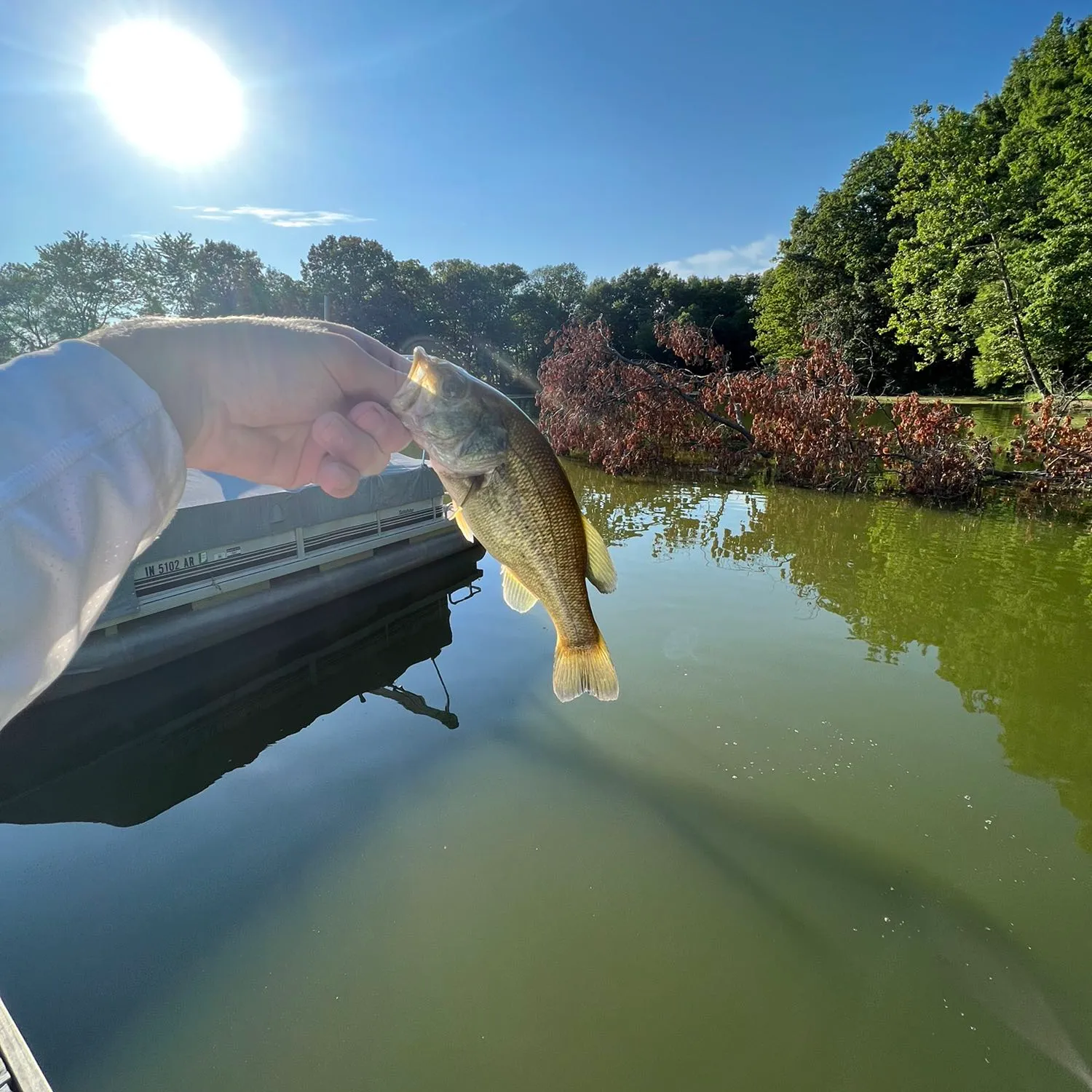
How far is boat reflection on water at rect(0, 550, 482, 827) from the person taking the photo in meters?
5.47

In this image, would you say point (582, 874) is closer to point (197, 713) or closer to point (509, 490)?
point (509, 490)

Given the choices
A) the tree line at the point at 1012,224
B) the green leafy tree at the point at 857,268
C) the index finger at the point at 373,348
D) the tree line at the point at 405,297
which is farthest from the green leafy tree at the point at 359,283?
the index finger at the point at 373,348

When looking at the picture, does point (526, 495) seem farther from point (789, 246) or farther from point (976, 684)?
point (789, 246)

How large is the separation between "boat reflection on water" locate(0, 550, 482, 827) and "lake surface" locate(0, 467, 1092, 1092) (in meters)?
0.05

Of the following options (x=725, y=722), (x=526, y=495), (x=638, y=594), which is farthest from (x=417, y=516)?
(x=526, y=495)

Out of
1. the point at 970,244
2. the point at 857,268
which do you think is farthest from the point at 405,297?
the point at 970,244

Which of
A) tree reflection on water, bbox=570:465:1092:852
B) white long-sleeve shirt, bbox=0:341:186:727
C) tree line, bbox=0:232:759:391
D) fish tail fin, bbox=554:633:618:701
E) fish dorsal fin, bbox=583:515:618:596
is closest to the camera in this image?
white long-sleeve shirt, bbox=0:341:186:727

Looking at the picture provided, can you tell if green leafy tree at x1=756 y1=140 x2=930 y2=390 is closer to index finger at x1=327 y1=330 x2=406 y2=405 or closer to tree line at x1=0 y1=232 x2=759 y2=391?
tree line at x1=0 y1=232 x2=759 y2=391

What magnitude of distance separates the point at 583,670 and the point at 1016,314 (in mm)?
25595

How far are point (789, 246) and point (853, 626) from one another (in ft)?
135

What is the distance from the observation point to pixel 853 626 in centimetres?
839

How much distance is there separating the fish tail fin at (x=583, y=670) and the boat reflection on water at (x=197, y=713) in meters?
4.13

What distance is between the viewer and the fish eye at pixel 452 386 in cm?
201

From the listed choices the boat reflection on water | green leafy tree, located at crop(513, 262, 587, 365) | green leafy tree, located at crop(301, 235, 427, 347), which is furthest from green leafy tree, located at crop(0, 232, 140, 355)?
the boat reflection on water
